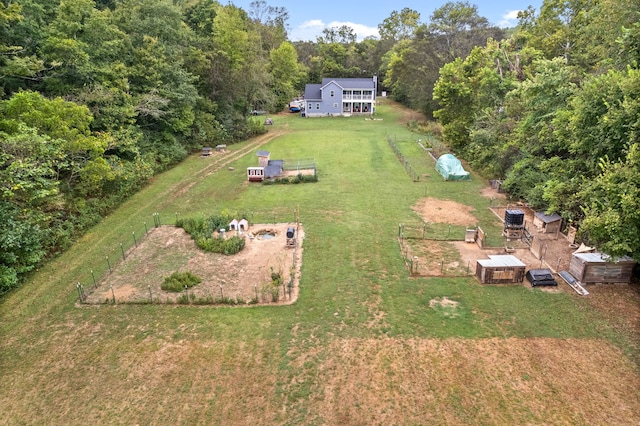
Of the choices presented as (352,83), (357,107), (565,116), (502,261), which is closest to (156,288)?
(502,261)

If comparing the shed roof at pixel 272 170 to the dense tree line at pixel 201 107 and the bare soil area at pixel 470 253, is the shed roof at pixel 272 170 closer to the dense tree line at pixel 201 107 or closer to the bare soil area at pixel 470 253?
the dense tree line at pixel 201 107

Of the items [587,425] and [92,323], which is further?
[92,323]

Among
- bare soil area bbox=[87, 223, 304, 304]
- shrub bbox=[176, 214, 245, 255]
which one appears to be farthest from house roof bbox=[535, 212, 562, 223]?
shrub bbox=[176, 214, 245, 255]

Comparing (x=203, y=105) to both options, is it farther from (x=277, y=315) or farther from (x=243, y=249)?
(x=277, y=315)

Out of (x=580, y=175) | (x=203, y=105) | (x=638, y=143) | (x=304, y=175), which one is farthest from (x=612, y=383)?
(x=203, y=105)

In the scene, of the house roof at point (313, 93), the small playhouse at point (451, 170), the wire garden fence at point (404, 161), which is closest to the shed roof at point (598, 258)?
the small playhouse at point (451, 170)

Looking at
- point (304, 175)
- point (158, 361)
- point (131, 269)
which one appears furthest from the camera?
point (304, 175)
